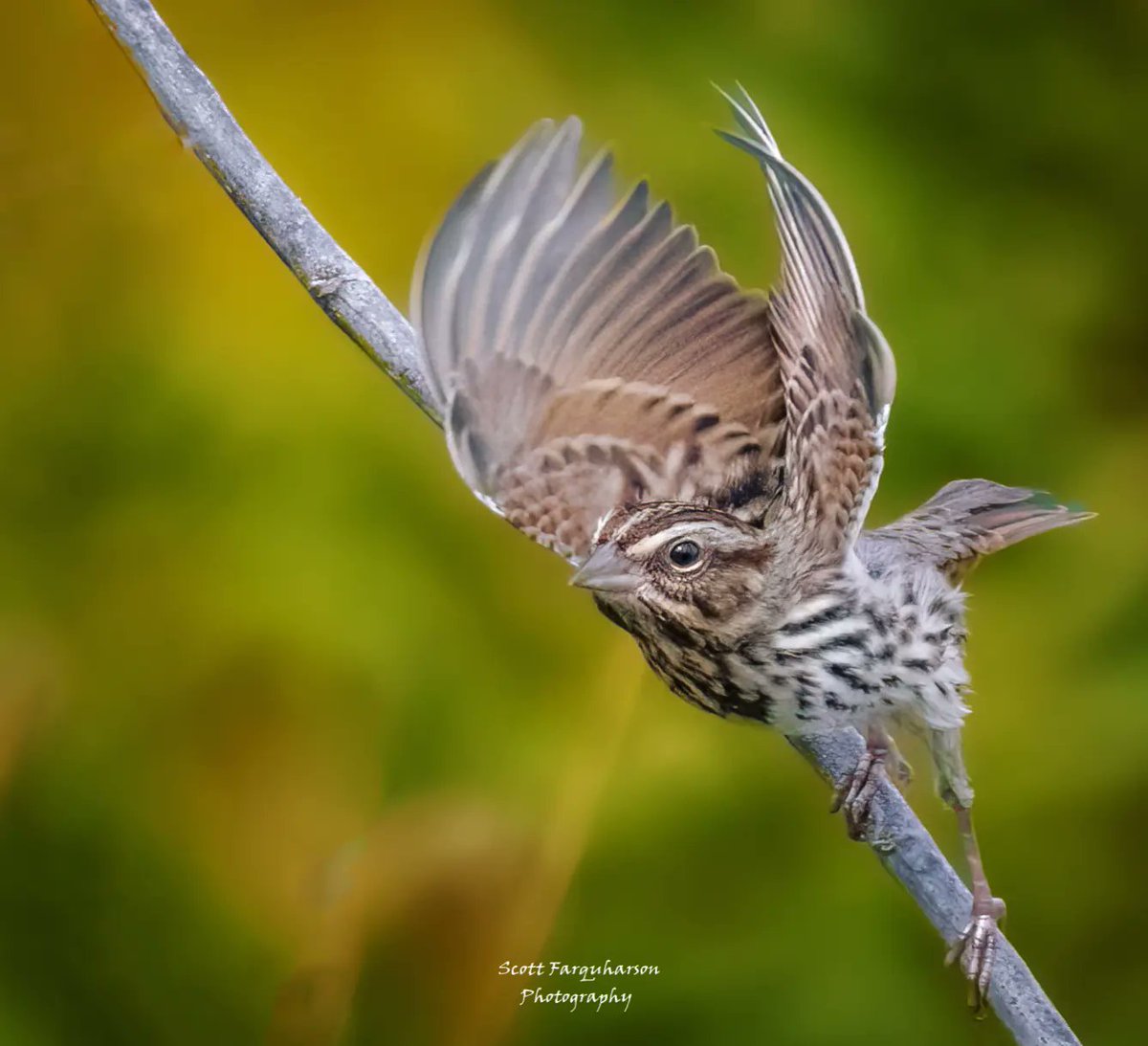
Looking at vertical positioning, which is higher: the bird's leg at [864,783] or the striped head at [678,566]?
the striped head at [678,566]

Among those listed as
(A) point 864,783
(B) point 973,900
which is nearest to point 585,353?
(A) point 864,783

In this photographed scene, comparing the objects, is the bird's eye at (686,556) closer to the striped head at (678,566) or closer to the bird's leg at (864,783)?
the striped head at (678,566)

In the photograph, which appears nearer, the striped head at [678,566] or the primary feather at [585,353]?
the striped head at [678,566]

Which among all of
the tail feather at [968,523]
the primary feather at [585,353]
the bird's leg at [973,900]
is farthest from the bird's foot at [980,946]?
the primary feather at [585,353]

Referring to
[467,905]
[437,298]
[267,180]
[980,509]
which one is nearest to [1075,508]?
[980,509]

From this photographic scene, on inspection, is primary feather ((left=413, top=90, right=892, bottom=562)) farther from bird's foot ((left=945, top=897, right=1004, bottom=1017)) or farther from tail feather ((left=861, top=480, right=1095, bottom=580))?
bird's foot ((left=945, top=897, right=1004, bottom=1017))

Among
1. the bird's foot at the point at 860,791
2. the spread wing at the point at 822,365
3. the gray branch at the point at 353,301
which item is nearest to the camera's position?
the spread wing at the point at 822,365
